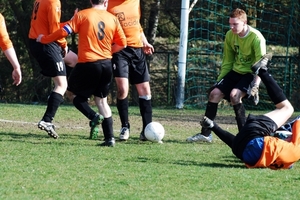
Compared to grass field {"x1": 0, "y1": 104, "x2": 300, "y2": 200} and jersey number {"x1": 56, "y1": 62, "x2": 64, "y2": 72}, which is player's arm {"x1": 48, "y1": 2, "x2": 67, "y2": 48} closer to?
jersey number {"x1": 56, "y1": 62, "x2": 64, "y2": 72}

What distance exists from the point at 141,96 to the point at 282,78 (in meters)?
8.89

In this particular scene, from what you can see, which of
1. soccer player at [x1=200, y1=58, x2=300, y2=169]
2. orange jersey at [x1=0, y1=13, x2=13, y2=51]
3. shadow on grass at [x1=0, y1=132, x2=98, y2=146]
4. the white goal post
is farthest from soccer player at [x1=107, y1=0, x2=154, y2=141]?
the white goal post

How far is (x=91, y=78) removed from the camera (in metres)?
8.80

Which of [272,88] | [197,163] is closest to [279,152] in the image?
[197,163]

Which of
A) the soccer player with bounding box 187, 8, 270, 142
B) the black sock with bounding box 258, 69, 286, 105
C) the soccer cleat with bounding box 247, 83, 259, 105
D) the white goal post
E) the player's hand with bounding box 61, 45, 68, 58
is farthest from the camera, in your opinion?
the white goal post

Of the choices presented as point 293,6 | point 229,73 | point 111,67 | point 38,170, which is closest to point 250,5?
point 293,6

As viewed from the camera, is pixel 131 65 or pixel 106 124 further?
pixel 131 65

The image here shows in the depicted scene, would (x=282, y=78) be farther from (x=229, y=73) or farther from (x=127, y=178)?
(x=127, y=178)

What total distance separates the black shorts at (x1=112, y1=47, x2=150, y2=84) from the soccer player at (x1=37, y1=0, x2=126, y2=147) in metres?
0.54

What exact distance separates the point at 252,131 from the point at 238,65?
249 cm

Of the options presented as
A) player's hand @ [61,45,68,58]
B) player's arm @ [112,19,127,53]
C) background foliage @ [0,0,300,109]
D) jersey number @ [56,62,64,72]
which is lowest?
background foliage @ [0,0,300,109]

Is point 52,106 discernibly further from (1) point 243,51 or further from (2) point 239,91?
(1) point 243,51

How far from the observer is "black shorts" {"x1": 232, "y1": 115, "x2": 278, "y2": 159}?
7215mm

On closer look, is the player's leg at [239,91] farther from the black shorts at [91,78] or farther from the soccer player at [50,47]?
the soccer player at [50,47]
